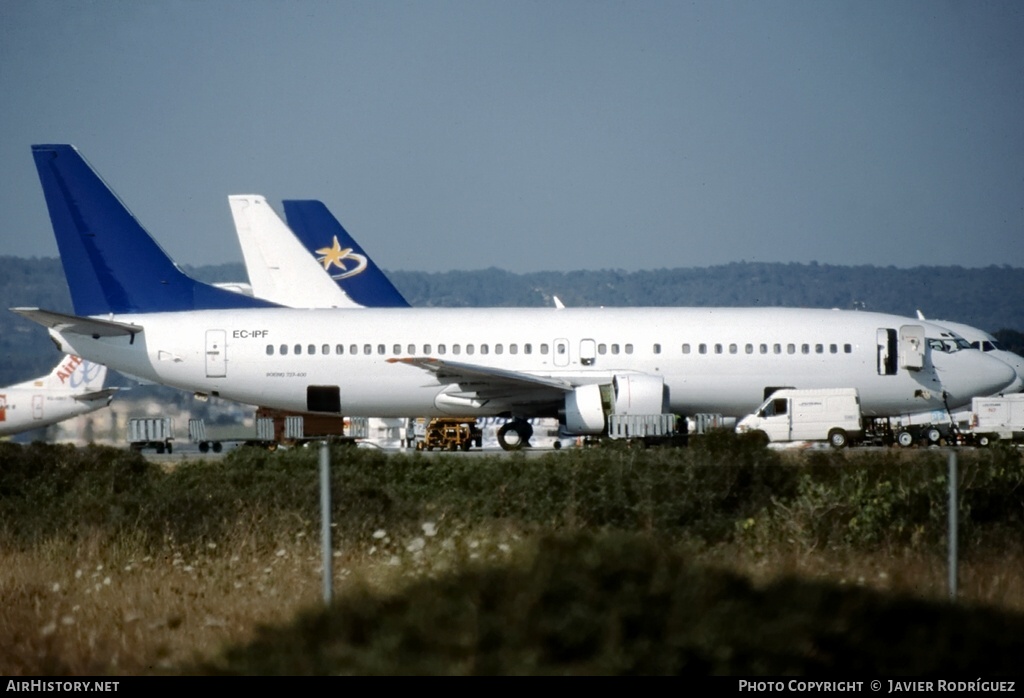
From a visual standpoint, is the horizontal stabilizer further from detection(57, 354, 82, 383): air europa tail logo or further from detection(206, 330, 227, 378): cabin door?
detection(206, 330, 227, 378): cabin door

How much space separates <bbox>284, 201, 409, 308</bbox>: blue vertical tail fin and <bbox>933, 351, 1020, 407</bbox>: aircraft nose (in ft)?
78.0

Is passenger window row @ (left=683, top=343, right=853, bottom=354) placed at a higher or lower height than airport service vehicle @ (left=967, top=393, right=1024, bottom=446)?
higher

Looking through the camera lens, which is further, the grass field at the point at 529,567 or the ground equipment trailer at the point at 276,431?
the ground equipment trailer at the point at 276,431

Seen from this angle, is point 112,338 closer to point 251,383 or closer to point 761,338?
point 251,383

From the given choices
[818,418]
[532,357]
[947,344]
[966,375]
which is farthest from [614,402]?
[966,375]

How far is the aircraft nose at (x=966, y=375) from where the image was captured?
114ft

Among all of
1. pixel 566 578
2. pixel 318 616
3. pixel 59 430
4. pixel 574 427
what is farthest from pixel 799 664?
pixel 574 427

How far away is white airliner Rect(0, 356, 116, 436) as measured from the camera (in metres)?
49.9

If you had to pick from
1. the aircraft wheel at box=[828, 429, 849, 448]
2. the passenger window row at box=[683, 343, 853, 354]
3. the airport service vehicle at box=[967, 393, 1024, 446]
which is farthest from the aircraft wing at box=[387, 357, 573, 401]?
the airport service vehicle at box=[967, 393, 1024, 446]

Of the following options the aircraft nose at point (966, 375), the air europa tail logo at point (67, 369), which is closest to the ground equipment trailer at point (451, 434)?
the aircraft nose at point (966, 375)

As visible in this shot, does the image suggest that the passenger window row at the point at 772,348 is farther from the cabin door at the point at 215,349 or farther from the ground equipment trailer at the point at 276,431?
the cabin door at the point at 215,349

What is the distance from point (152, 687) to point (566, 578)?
2.94 metres

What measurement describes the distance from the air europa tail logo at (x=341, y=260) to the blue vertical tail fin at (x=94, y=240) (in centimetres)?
1868

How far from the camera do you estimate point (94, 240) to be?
35.5 meters
